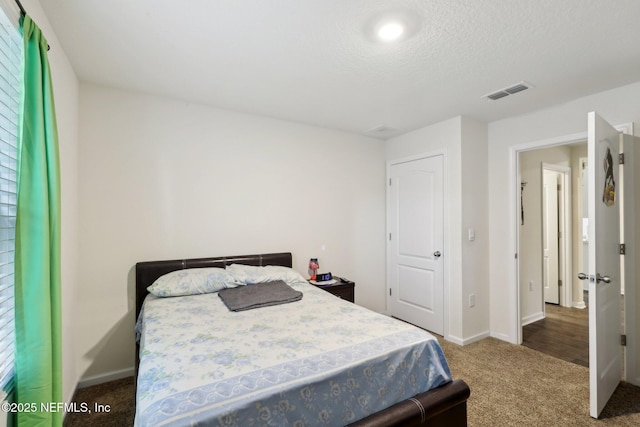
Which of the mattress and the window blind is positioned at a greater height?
the window blind

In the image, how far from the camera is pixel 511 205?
127 inches

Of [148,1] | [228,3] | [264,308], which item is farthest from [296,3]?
[264,308]

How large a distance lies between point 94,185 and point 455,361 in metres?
3.44

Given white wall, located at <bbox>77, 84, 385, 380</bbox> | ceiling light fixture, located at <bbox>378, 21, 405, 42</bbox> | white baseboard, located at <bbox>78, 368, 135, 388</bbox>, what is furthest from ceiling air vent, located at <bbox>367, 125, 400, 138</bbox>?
white baseboard, located at <bbox>78, 368, 135, 388</bbox>

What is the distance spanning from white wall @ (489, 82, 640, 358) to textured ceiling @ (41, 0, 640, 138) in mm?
158

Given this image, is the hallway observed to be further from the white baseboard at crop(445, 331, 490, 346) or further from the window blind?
the window blind

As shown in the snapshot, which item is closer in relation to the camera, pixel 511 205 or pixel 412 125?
pixel 511 205

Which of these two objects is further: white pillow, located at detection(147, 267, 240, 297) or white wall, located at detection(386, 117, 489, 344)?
white wall, located at detection(386, 117, 489, 344)

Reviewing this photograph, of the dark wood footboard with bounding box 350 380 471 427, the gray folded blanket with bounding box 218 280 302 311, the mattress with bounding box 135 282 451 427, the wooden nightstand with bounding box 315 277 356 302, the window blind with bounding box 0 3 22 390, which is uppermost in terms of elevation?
the window blind with bounding box 0 3 22 390

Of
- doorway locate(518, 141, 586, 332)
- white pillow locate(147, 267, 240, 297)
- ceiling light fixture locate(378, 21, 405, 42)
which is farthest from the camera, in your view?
doorway locate(518, 141, 586, 332)

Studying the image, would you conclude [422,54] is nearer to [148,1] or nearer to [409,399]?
[148,1]

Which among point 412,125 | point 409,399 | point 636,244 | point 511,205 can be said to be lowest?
point 409,399

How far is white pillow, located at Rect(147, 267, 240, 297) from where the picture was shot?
2.40 m

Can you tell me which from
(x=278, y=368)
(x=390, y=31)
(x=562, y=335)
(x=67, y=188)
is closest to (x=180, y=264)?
(x=67, y=188)
